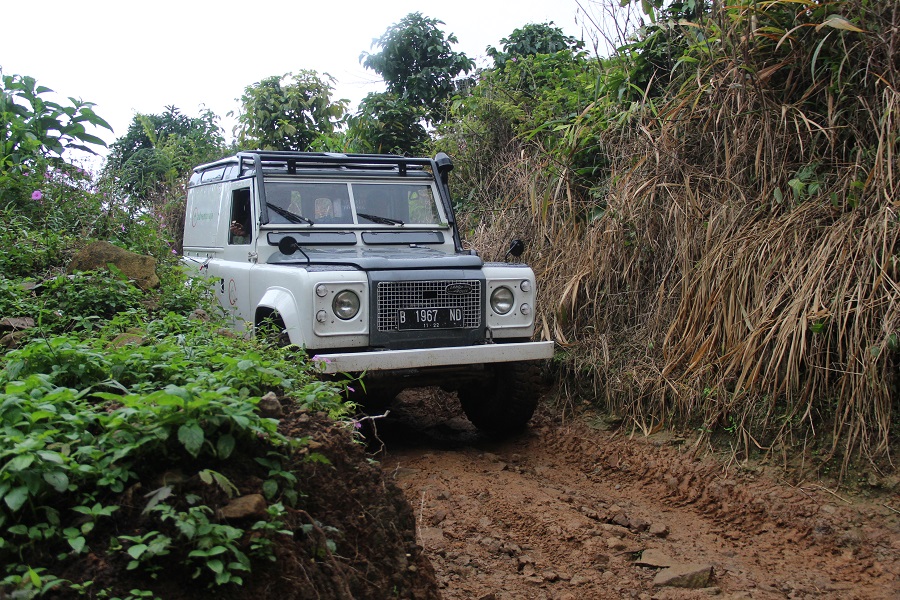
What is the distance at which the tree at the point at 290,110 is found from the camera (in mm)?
12102

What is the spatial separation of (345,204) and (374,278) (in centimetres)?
120

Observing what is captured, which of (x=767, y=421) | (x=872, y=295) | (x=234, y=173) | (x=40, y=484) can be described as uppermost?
(x=234, y=173)

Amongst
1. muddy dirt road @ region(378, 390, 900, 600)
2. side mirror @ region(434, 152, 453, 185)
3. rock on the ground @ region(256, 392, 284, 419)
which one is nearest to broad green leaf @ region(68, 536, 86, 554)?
rock on the ground @ region(256, 392, 284, 419)

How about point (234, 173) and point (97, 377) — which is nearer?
point (97, 377)

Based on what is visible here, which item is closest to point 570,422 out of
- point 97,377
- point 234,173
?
point 234,173

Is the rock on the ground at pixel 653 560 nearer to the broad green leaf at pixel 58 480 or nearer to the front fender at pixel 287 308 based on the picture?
the front fender at pixel 287 308

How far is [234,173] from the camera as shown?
6.31 metres

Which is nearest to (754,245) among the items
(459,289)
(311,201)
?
(459,289)

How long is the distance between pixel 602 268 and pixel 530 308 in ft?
3.60

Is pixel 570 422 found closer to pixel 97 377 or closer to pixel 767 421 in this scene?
pixel 767 421

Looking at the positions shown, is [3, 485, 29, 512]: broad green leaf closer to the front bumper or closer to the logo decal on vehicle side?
the front bumper

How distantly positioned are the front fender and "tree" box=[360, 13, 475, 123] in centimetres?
619

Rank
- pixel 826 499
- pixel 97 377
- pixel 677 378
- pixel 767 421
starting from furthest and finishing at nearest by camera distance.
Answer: pixel 677 378, pixel 767 421, pixel 826 499, pixel 97 377

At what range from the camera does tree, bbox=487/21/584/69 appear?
10523 mm
